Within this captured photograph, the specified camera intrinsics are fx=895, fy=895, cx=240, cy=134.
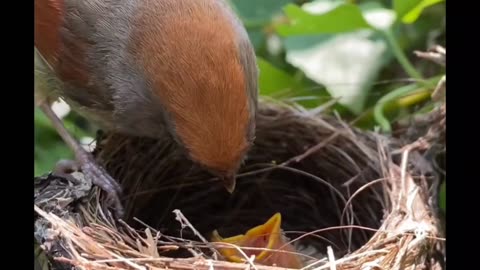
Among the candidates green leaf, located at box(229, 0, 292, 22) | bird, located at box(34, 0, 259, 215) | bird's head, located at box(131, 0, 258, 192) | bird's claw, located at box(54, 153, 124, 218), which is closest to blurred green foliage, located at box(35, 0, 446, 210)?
green leaf, located at box(229, 0, 292, 22)

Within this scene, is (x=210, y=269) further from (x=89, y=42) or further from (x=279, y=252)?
(x=89, y=42)

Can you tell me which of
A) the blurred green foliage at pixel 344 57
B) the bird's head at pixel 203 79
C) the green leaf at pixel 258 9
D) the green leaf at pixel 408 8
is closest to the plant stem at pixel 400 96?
the blurred green foliage at pixel 344 57

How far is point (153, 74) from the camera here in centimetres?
262

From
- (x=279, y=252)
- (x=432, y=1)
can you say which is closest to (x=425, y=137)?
(x=432, y=1)

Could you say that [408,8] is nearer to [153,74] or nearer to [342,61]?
[342,61]

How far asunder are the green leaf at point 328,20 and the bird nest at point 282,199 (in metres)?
0.31

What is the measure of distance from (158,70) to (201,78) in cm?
18

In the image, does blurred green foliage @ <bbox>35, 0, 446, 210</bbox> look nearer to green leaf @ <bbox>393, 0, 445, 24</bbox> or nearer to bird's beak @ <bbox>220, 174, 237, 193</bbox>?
green leaf @ <bbox>393, 0, 445, 24</bbox>

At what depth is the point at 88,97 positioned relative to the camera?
2906 millimetres

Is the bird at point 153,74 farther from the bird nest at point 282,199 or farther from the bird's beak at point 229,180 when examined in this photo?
the bird nest at point 282,199

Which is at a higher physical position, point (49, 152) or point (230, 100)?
point (230, 100)

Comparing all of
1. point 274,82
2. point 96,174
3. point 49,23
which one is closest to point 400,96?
point 274,82

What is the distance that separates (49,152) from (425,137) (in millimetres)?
1309
